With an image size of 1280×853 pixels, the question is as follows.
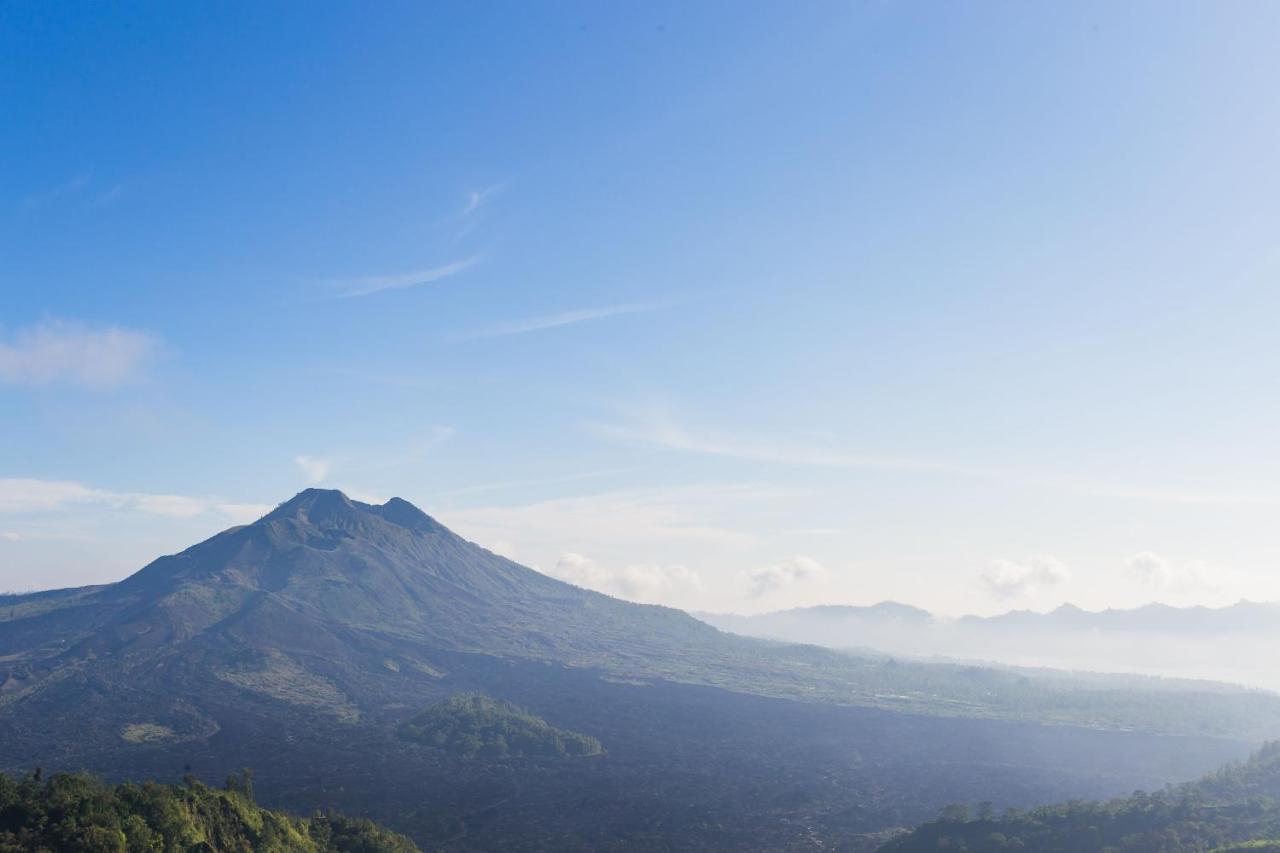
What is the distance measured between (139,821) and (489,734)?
8275 cm

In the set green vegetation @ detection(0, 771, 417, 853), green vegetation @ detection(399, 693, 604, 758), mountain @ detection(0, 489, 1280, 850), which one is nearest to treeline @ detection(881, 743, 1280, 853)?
mountain @ detection(0, 489, 1280, 850)

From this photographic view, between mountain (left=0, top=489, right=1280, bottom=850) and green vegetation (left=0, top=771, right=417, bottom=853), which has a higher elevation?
green vegetation (left=0, top=771, right=417, bottom=853)

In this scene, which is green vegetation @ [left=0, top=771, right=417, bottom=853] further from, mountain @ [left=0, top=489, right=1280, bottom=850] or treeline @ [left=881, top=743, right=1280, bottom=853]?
treeline @ [left=881, top=743, right=1280, bottom=853]

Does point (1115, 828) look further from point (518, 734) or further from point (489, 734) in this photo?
point (489, 734)

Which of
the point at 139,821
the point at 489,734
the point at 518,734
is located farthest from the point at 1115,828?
the point at 489,734

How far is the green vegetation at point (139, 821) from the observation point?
126 ft

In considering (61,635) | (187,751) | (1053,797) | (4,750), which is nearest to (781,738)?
(1053,797)

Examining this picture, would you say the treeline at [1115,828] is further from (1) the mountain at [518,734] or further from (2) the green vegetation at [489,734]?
(2) the green vegetation at [489,734]

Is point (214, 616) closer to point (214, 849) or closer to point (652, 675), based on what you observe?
point (652, 675)

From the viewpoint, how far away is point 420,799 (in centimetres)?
8888

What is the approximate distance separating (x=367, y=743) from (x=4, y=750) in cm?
4289

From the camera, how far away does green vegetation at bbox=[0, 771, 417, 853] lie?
3834 centimetres

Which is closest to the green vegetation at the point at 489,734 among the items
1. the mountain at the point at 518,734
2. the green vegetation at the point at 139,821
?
the mountain at the point at 518,734

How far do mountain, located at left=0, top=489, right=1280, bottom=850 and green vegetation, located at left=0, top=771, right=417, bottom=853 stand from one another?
26.2 metres
